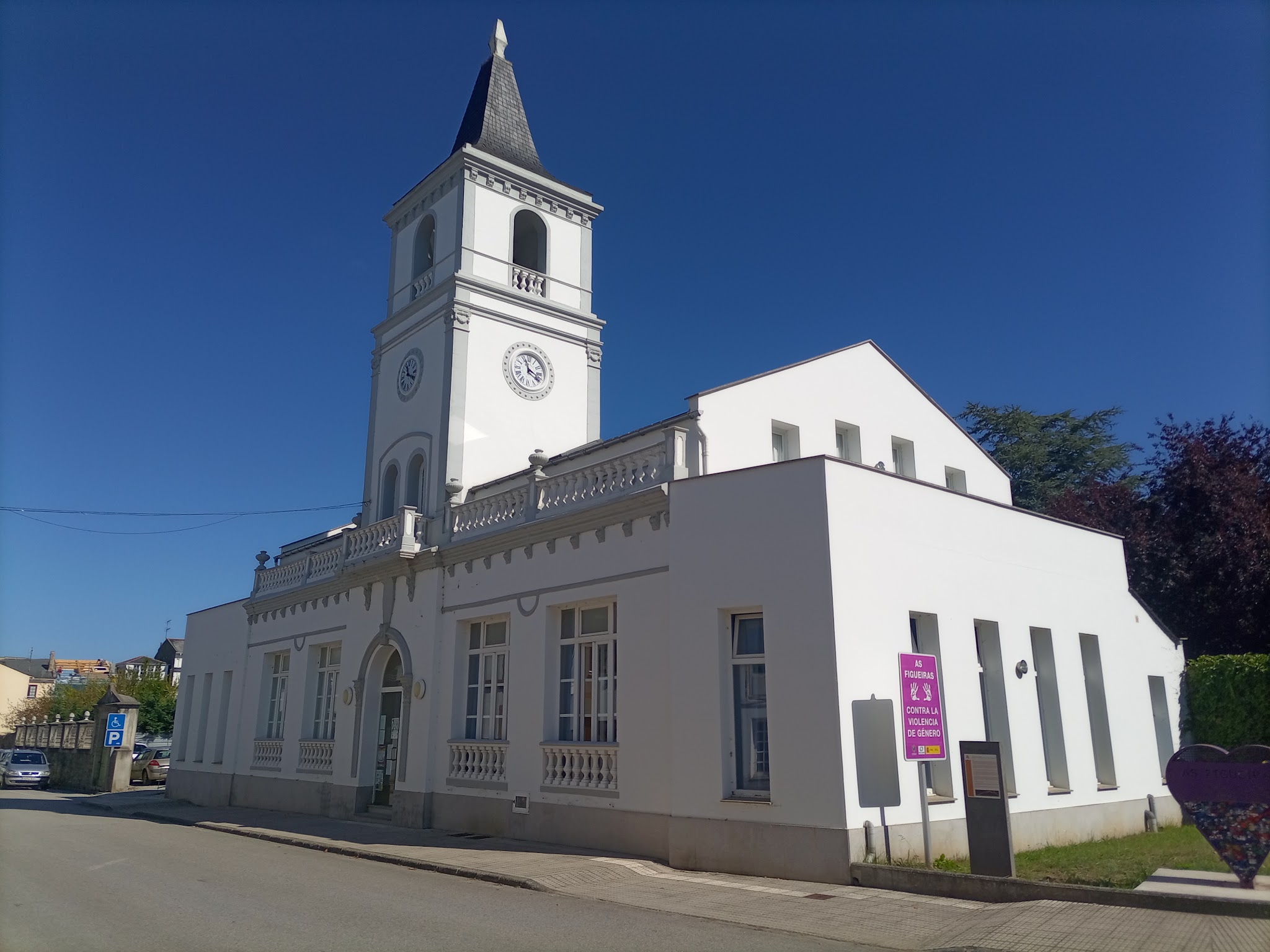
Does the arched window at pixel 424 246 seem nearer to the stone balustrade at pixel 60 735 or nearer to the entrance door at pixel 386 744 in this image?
the entrance door at pixel 386 744

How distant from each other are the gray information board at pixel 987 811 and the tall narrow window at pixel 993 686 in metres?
3.24

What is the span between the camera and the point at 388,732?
19688 mm

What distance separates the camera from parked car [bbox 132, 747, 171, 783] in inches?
1393

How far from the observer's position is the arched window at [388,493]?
864 inches

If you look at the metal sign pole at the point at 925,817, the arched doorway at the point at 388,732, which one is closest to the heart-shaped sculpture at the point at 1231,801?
the metal sign pole at the point at 925,817

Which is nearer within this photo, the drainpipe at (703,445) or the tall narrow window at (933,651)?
the tall narrow window at (933,651)

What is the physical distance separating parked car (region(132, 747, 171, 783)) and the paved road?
23.4m

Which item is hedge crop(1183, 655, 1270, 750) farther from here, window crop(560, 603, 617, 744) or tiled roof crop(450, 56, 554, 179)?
tiled roof crop(450, 56, 554, 179)

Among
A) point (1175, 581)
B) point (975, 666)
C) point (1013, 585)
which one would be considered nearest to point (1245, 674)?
point (1175, 581)

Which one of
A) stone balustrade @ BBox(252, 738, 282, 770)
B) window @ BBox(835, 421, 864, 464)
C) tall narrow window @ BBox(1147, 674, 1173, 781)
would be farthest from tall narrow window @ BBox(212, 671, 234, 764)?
tall narrow window @ BBox(1147, 674, 1173, 781)

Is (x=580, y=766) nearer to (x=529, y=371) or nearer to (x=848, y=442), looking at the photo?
(x=848, y=442)

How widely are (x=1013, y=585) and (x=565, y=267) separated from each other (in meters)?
→ 13.4

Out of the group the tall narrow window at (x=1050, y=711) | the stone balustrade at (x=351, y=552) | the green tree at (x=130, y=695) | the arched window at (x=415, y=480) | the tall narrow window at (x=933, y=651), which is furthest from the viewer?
the green tree at (x=130, y=695)

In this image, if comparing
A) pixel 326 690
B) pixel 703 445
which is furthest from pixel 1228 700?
pixel 326 690
